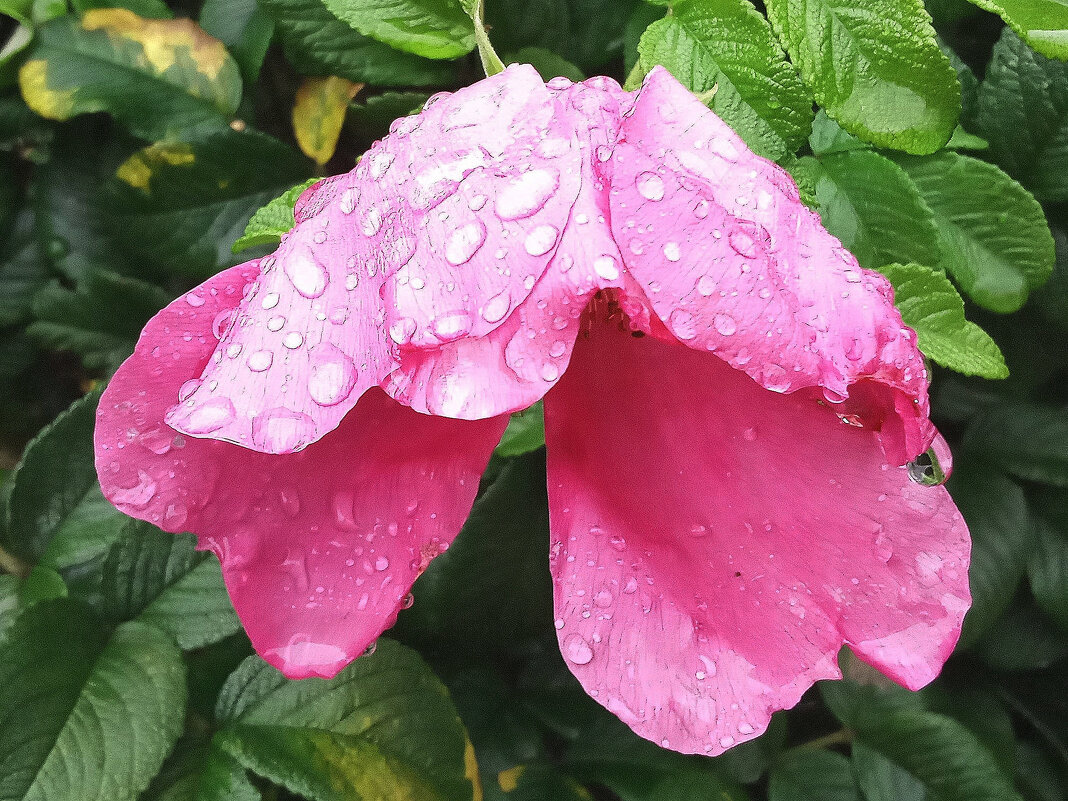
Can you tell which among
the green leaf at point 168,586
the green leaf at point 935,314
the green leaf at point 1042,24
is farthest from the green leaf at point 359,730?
the green leaf at point 1042,24

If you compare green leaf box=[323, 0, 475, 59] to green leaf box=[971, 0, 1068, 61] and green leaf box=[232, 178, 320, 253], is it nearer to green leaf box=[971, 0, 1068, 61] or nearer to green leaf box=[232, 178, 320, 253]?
green leaf box=[232, 178, 320, 253]

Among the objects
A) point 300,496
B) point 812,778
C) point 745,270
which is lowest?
point 812,778

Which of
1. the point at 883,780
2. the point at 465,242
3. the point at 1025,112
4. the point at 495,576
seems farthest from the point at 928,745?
the point at 465,242

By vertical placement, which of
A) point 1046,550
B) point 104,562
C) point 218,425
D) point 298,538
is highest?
point 218,425

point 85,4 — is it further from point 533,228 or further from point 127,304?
point 533,228

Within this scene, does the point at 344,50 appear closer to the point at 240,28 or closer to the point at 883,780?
the point at 240,28

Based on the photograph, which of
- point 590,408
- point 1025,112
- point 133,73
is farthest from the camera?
point 133,73

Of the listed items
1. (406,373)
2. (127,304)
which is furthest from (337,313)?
(127,304)
